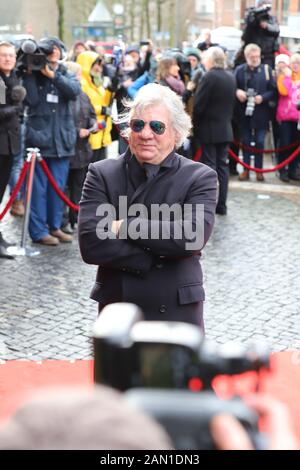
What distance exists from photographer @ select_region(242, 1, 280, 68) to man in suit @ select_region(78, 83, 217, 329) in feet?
34.9

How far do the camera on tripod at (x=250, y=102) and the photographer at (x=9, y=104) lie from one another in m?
4.95

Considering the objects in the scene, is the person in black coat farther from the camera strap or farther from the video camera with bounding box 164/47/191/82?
the video camera with bounding box 164/47/191/82

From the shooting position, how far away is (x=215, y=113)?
10.5 metres

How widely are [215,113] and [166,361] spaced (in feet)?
30.7

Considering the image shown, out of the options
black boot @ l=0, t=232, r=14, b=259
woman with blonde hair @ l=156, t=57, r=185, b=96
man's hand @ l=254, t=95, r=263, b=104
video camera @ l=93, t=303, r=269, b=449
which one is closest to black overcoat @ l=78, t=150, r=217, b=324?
video camera @ l=93, t=303, r=269, b=449

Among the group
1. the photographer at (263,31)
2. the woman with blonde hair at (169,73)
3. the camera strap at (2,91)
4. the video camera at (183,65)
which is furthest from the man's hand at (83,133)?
the photographer at (263,31)

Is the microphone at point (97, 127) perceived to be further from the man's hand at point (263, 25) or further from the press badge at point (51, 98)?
the man's hand at point (263, 25)

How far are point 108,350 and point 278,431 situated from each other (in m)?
0.27

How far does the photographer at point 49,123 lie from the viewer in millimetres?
8719

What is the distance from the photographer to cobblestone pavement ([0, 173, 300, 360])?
20.6ft

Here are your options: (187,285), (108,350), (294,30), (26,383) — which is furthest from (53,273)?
(294,30)

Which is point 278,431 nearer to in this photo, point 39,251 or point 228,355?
point 228,355
